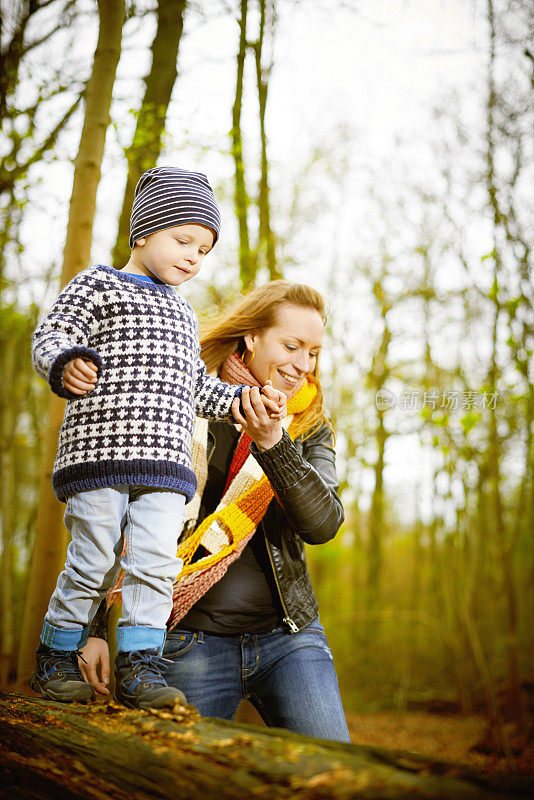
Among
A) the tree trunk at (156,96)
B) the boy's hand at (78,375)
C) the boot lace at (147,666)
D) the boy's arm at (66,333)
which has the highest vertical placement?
the tree trunk at (156,96)

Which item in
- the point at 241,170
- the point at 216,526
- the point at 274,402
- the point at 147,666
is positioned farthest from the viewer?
the point at 241,170

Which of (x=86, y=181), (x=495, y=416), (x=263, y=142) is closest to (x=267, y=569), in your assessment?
(x=86, y=181)

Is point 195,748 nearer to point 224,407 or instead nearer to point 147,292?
point 224,407

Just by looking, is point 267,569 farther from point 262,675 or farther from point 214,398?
point 214,398

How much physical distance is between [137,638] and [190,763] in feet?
1.90

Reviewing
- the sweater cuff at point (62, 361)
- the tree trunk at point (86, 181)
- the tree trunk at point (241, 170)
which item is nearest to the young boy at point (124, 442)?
the sweater cuff at point (62, 361)

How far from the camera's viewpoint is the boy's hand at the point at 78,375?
66.1 inches

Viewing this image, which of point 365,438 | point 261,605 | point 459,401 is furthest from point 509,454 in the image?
point 261,605

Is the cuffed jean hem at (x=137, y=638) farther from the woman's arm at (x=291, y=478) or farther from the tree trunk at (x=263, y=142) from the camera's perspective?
the tree trunk at (x=263, y=142)

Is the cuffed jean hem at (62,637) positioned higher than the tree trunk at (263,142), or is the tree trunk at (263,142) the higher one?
the tree trunk at (263,142)

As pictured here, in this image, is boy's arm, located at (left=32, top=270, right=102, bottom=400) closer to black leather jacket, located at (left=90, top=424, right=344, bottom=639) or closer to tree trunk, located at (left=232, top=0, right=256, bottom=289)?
black leather jacket, located at (left=90, top=424, right=344, bottom=639)

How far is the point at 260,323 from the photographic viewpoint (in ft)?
7.73

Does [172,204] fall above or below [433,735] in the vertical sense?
above

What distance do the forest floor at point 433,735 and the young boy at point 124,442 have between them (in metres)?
7.32
